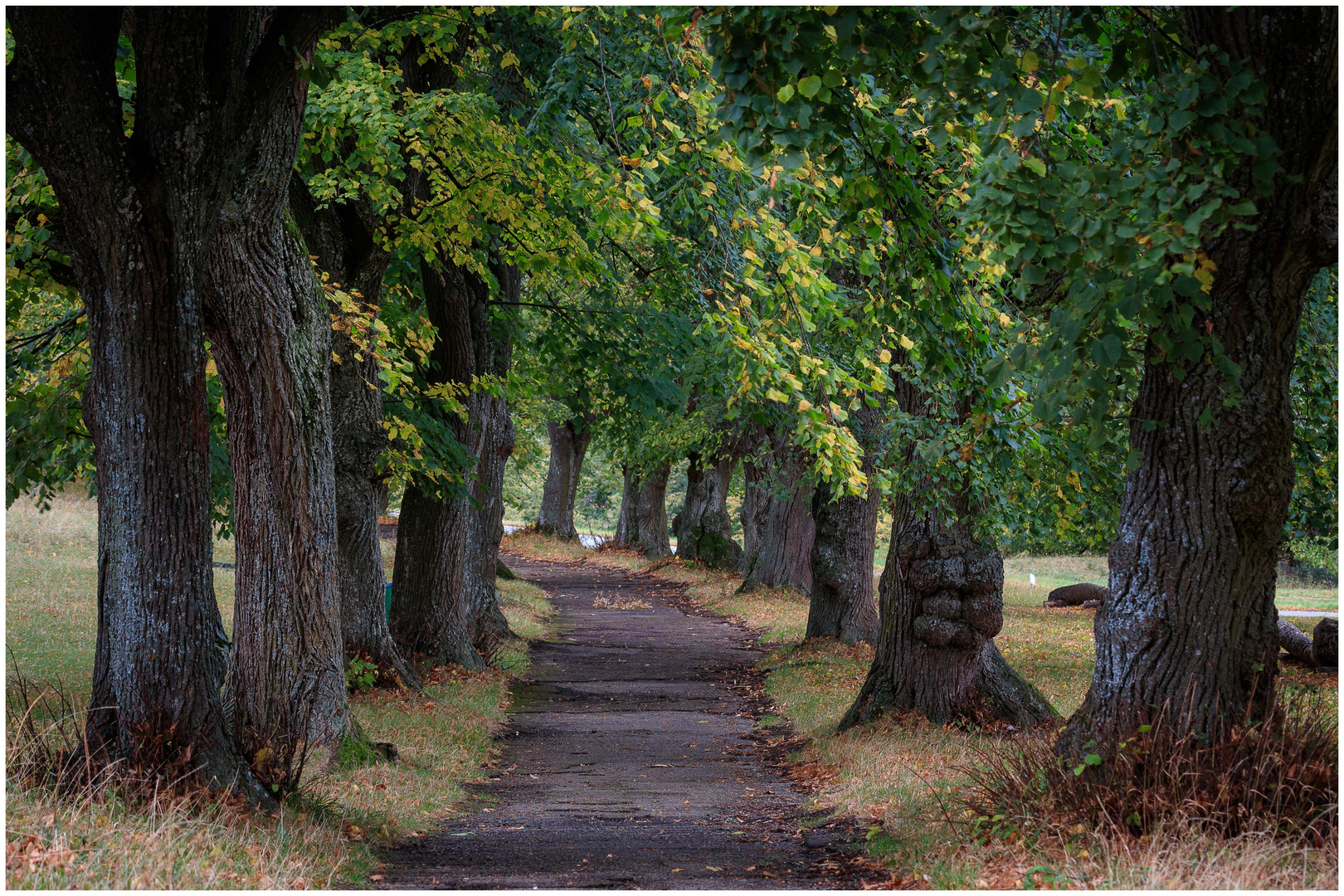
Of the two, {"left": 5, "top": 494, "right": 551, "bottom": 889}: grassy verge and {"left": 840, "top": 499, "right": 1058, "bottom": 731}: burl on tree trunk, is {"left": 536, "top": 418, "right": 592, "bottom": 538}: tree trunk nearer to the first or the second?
{"left": 5, "top": 494, "right": 551, "bottom": 889}: grassy verge

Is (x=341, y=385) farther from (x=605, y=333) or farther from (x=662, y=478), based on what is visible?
(x=662, y=478)

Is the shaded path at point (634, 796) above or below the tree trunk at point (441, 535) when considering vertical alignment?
below

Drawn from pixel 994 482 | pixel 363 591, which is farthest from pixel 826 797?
pixel 363 591

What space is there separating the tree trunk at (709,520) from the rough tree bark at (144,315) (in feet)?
84.7

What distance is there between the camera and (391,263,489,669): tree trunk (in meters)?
13.2

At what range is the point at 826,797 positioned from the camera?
321 inches

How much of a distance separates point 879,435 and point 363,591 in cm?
614

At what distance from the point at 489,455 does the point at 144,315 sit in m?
10.4

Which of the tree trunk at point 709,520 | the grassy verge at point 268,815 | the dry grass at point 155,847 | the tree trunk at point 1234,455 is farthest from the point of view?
the tree trunk at point 709,520

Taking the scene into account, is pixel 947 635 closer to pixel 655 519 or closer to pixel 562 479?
pixel 655 519

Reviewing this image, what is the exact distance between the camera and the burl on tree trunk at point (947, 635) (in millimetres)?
9742

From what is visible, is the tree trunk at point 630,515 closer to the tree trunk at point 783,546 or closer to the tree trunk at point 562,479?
the tree trunk at point 562,479

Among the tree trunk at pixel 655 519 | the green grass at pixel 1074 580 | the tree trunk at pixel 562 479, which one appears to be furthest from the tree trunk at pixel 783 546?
the tree trunk at pixel 562 479

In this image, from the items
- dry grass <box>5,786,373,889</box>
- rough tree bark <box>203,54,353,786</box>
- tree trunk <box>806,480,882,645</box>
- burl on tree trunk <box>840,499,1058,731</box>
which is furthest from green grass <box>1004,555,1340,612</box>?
dry grass <box>5,786,373,889</box>
